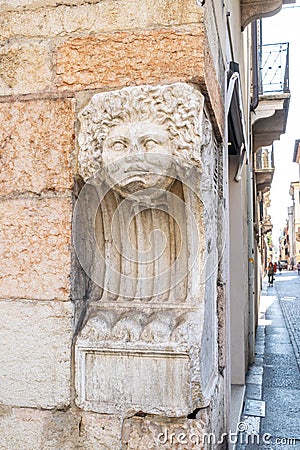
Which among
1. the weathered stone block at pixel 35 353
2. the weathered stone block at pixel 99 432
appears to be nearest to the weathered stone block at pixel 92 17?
the weathered stone block at pixel 35 353

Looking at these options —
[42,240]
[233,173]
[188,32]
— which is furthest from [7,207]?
[233,173]

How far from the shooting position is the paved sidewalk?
2989mm

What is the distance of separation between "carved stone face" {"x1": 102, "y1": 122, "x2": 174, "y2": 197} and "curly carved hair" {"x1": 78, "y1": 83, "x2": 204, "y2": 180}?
0.08 ft

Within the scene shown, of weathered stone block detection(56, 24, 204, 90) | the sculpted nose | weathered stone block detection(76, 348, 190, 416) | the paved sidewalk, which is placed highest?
weathered stone block detection(56, 24, 204, 90)

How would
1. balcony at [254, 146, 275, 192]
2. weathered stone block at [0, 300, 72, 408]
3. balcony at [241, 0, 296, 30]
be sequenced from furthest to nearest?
1. balcony at [254, 146, 275, 192]
2. balcony at [241, 0, 296, 30]
3. weathered stone block at [0, 300, 72, 408]

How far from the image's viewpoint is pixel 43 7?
6.13 feet

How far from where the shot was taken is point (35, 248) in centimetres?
177

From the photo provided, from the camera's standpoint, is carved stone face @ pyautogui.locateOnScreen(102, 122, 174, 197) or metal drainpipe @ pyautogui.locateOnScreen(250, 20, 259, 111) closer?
carved stone face @ pyautogui.locateOnScreen(102, 122, 174, 197)

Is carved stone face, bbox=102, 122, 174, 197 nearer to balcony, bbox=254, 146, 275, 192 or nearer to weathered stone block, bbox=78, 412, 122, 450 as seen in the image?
weathered stone block, bbox=78, 412, 122, 450

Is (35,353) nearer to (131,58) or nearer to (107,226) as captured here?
(107,226)

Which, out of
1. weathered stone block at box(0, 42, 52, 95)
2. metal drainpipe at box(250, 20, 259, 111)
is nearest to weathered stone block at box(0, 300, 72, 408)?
weathered stone block at box(0, 42, 52, 95)

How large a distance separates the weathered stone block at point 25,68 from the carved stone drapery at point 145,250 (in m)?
0.24

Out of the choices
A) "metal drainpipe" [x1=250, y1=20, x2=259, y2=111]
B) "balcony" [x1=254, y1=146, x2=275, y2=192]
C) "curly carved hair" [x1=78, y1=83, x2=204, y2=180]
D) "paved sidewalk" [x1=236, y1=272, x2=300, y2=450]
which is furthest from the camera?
"balcony" [x1=254, y1=146, x2=275, y2=192]

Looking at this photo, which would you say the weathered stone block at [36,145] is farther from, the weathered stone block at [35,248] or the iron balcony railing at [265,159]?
the iron balcony railing at [265,159]
